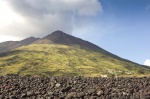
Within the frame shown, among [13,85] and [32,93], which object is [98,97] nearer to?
[32,93]

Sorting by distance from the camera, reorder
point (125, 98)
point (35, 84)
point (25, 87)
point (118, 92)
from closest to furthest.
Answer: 1. point (125, 98)
2. point (118, 92)
3. point (25, 87)
4. point (35, 84)

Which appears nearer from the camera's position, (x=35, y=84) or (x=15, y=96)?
(x=15, y=96)

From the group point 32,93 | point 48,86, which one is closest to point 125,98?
point 32,93

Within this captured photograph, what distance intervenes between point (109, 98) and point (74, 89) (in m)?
5.50

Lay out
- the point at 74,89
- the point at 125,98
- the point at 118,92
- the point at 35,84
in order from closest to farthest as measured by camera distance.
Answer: the point at 125,98
the point at 118,92
the point at 74,89
the point at 35,84

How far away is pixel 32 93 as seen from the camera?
22.9m

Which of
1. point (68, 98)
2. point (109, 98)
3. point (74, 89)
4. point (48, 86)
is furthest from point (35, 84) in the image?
point (109, 98)

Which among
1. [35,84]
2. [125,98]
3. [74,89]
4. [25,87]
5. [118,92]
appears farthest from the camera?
[35,84]

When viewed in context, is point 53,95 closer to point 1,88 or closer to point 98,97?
point 98,97

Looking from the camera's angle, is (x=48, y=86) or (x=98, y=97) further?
(x=48, y=86)

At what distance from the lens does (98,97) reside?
2017cm

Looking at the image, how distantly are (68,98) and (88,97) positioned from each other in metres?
1.33

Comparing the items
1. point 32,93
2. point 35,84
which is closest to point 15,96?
point 32,93

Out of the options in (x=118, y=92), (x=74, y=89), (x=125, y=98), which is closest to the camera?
(x=125, y=98)
